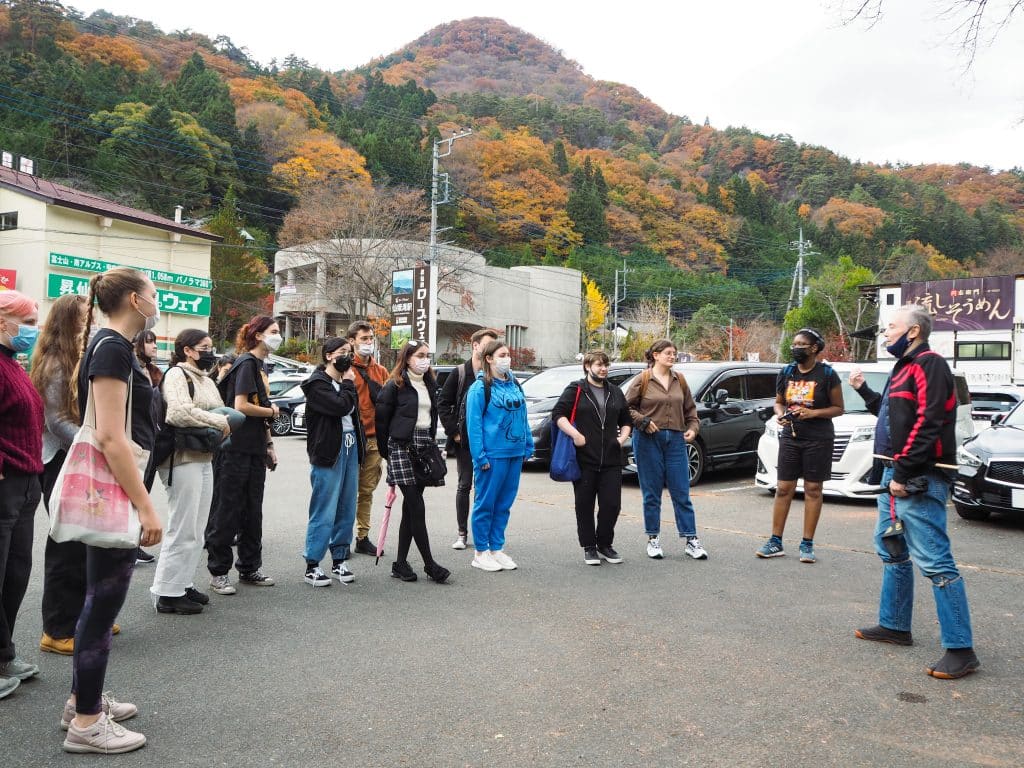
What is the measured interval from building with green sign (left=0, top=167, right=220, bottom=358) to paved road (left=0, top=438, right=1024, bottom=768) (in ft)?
94.6

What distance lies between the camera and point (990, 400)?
1380 centimetres

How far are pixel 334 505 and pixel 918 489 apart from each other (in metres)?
3.95

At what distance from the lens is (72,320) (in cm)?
441

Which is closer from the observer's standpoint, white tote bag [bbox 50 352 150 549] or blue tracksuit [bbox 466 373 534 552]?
white tote bag [bbox 50 352 150 549]

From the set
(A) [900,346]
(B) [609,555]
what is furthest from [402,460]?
(A) [900,346]

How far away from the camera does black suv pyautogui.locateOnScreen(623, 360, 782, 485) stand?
12.3 meters

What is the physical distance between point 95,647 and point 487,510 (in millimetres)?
3763

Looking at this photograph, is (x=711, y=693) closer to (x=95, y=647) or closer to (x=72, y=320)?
(x=95, y=647)

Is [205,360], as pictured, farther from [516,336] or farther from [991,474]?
[516,336]

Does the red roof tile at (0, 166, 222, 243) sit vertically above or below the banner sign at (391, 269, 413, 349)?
above

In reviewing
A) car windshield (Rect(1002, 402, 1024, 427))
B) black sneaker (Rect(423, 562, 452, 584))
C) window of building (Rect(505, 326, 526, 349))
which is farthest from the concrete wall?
car windshield (Rect(1002, 402, 1024, 427))

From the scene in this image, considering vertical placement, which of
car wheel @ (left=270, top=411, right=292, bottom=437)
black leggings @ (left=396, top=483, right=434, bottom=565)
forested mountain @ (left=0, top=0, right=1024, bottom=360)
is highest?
forested mountain @ (left=0, top=0, right=1024, bottom=360)

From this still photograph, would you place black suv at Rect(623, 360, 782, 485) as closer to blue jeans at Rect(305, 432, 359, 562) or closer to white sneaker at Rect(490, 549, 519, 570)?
white sneaker at Rect(490, 549, 519, 570)

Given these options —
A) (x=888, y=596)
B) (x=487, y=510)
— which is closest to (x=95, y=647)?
(x=487, y=510)
